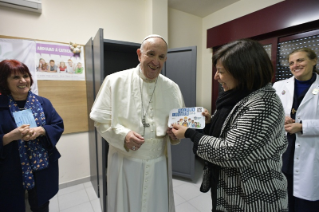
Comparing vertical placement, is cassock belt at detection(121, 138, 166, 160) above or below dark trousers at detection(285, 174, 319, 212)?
above

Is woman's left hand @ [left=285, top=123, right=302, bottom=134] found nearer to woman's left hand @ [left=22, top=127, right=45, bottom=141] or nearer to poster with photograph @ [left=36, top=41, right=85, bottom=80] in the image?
woman's left hand @ [left=22, top=127, right=45, bottom=141]

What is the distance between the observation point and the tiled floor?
1.98m

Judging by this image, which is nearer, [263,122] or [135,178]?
[263,122]

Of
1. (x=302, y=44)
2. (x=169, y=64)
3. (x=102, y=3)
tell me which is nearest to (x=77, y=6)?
(x=102, y=3)

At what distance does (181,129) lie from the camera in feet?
3.25

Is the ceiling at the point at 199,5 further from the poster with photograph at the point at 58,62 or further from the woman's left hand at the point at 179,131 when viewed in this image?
the woman's left hand at the point at 179,131

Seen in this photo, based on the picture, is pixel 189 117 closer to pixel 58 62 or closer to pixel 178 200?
pixel 178 200

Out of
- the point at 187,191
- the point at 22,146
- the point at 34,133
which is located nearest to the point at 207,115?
the point at 34,133

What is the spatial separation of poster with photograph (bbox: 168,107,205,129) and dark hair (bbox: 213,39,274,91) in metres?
0.30

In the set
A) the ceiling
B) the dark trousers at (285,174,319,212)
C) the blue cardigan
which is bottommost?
the dark trousers at (285,174,319,212)

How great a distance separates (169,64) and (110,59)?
2.82 ft

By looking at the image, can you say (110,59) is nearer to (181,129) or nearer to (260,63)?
(181,129)

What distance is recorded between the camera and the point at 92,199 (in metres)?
2.16

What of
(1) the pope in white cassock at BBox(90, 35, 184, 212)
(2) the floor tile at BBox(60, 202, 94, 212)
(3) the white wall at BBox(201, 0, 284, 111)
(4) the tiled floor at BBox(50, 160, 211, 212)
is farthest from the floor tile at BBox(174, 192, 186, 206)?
(3) the white wall at BBox(201, 0, 284, 111)
